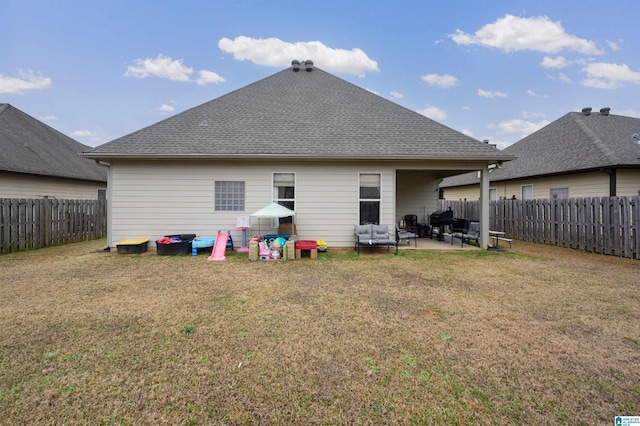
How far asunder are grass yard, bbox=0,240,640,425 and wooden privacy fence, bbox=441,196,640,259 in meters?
3.11

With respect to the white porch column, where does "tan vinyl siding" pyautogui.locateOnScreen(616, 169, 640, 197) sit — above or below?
above

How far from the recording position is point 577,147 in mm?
12828

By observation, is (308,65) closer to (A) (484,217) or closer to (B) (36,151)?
(A) (484,217)

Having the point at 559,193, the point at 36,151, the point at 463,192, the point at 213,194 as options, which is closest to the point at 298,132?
the point at 213,194

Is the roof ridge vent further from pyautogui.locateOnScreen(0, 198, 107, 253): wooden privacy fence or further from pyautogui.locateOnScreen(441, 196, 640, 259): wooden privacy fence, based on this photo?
pyautogui.locateOnScreen(0, 198, 107, 253): wooden privacy fence

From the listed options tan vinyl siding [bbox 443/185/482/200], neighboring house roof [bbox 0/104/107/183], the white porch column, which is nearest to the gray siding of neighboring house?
tan vinyl siding [bbox 443/185/482/200]

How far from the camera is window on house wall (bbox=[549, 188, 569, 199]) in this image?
41.0ft

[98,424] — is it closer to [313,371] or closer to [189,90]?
[313,371]

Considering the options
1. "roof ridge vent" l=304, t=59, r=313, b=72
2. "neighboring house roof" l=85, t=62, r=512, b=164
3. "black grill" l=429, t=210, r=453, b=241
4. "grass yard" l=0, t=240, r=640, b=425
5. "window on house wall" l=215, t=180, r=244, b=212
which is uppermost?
"roof ridge vent" l=304, t=59, r=313, b=72

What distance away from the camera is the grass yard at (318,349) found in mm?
2129

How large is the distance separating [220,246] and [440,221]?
8527mm

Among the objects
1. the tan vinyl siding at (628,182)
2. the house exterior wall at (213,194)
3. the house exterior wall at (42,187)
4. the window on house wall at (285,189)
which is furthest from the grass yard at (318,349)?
the house exterior wall at (42,187)

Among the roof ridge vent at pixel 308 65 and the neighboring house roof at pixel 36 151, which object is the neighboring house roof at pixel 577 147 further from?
the neighboring house roof at pixel 36 151

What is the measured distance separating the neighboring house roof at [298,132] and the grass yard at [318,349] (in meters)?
4.15
